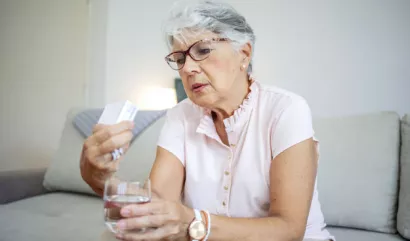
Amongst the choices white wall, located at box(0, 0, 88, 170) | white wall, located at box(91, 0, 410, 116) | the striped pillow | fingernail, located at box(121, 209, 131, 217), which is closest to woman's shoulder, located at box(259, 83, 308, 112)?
fingernail, located at box(121, 209, 131, 217)

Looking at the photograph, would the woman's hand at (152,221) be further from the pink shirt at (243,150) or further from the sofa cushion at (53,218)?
the sofa cushion at (53,218)

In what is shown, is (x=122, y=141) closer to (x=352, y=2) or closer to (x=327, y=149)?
(x=327, y=149)

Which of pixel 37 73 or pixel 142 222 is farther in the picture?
pixel 37 73

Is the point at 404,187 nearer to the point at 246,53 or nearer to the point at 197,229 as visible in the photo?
the point at 246,53

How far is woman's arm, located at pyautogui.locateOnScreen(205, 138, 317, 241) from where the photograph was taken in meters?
0.83

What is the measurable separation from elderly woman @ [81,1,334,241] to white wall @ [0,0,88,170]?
2.33m

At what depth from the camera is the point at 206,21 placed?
107 centimetres

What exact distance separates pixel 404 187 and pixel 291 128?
0.75 m

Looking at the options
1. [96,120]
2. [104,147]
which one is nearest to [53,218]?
[96,120]

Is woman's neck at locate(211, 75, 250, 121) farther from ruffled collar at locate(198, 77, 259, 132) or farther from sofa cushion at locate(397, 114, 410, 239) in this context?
sofa cushion at locate(397, 114, 410, 239)

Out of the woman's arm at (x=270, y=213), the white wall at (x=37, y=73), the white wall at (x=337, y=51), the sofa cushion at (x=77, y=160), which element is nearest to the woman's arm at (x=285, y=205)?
the woman's arm at (x=270, y=213)

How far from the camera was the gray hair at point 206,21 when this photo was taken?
108 centimetres

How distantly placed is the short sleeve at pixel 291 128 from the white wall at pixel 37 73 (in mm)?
2568

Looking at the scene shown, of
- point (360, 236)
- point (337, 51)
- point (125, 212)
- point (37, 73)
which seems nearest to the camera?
point (125, 212)
